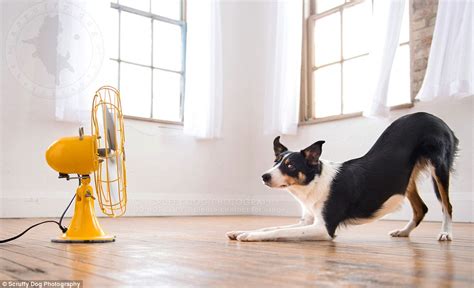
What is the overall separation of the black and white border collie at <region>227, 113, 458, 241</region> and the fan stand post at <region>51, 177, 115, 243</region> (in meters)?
0.59

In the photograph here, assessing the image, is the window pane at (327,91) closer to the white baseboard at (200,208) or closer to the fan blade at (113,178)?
the white baseboard at (200,208)

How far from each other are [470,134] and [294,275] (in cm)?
318

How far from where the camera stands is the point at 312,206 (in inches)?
91.7

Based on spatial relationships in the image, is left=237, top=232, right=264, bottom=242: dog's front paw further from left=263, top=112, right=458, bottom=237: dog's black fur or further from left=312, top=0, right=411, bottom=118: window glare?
left=312, top=0, right=411, bottom=118: window glare

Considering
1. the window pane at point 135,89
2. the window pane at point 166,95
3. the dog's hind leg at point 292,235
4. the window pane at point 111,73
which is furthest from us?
the window pane at point 166,95

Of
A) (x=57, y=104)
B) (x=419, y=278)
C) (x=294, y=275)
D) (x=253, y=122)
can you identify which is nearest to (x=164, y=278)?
(x=294, y=275)

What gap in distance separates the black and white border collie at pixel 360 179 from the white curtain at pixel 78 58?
2.58 m

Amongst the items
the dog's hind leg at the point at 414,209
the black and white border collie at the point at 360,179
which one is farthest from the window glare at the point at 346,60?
the black and white border collie at the point at 360,179

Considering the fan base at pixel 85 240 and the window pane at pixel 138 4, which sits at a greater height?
the window pane at pixel 138 4

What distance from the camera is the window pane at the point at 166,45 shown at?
539 cm

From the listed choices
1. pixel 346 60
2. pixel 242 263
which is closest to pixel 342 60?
pixel 346 60

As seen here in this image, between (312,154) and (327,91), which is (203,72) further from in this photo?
(312,154)

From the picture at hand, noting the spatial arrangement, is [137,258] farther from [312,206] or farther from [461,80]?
[461,80]

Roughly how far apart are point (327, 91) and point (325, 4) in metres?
0.91
